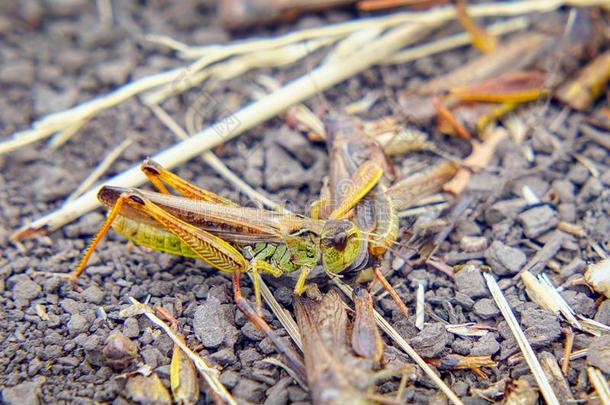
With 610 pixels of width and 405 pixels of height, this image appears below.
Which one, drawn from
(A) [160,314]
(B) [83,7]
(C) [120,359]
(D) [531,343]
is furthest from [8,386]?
(B) [83,7]

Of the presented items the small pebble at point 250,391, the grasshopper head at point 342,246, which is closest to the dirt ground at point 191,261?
the small pebble at point 250,391

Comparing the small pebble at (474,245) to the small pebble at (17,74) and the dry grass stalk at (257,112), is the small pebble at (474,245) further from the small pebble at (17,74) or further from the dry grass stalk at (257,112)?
the small pebble at (17,74)

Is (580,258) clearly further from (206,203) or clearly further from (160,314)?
(160,314)

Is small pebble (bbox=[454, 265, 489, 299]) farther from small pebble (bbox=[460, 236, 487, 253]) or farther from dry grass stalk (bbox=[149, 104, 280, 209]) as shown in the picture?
dry grass stalk (bbox=[149, 104, 280, 209])

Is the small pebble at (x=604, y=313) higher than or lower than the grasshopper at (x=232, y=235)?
higher

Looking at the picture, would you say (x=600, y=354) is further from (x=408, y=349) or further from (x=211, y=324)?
(x=211, y=324)

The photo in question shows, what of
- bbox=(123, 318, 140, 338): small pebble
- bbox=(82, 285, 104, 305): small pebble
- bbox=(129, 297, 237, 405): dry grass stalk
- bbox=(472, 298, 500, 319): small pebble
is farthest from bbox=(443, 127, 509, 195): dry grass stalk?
bbox=(82, 285, 104, 305): small pebble
